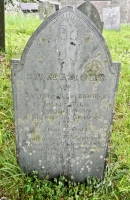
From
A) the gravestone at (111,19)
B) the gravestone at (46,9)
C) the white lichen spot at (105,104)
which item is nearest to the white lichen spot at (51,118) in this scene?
the white lichen spot at (105,104)

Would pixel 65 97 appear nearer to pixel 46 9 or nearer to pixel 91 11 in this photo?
pixel 91 11

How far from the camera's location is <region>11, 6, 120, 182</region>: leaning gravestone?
5.76 feet

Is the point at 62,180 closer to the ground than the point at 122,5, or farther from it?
closer to the ground

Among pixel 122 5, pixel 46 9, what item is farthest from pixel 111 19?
pixel 122 5

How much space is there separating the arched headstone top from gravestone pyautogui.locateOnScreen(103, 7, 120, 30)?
10.6m

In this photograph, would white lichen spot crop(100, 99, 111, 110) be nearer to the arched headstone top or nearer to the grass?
the arched headstone top

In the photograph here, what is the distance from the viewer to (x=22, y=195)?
83.3 inches

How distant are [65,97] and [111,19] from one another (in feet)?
36.1

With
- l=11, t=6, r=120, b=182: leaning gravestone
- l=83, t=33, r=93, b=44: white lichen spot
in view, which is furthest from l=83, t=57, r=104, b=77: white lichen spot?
l=83, t=33, r=93, b=44: white lichen spot

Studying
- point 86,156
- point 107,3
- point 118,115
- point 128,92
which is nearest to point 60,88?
point 86,156

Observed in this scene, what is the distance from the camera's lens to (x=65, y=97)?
1980 mm

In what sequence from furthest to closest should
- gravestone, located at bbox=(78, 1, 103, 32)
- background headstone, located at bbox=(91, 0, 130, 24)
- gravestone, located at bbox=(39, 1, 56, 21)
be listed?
1. background headstone, located at bbox=(91, 0, 130, 24)
2. gravestone, located at bbox=(39, 1, 56, 21)
3. gravestone, located at bbox=(78, 1, 103, 32)

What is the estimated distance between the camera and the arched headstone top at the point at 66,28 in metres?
1.68

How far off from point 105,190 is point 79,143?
1.62 ft
